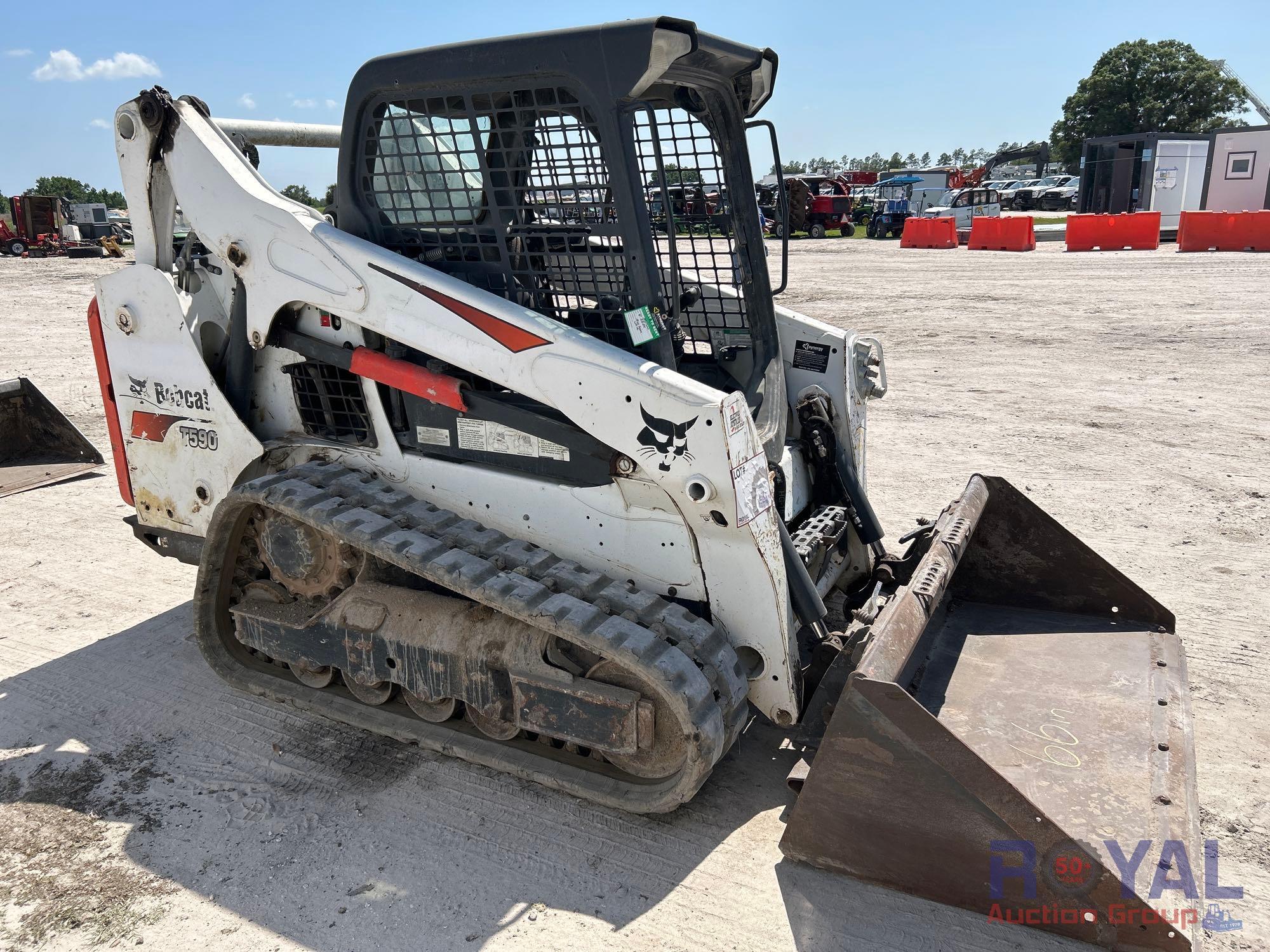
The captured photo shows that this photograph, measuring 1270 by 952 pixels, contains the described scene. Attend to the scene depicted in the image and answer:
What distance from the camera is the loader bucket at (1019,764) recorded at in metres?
2.67

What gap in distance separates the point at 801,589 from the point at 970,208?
30172 mm

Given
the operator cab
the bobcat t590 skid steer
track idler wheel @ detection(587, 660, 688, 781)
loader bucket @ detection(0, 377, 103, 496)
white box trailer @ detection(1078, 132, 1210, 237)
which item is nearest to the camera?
the bobcat t590 skid steer

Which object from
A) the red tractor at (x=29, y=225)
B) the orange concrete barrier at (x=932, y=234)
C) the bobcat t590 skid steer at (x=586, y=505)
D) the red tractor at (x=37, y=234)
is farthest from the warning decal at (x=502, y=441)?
the red tractor at (x=29, y=225)

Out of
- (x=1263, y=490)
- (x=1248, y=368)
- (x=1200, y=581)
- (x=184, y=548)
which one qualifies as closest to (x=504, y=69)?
(x=184, y=548)

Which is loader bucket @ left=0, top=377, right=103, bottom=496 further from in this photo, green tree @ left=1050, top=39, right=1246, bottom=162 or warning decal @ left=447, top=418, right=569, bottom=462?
green tree @ left=1050, top=39, right=1246, bottom=162

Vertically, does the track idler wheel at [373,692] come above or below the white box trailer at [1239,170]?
below

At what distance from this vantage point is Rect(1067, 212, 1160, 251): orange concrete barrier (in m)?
23.4

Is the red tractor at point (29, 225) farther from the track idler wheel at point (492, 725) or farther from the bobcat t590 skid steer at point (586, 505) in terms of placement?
the track idler wheel at point (492, 725)

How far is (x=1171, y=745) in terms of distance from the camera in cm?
326

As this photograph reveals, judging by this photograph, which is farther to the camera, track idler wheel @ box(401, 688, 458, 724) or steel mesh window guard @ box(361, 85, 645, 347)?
track idler wheel @ box(401, 688, 458, 724)

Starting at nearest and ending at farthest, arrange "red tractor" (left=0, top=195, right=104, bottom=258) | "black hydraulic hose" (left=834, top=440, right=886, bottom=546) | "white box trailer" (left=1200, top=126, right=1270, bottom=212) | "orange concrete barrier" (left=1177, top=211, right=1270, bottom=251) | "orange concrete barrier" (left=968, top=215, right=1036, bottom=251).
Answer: "black hydraulic hose" (left=834, top=440, right=886, bottom=546) → "orange concrete barrier" (left=1177, top=211, right=1270, bottom=251) → "orange concrete barrier" (left=968, top=215, right=1036, bottom=251) → "white box trailer" (left=1200, top=126, right=1270, bottom=212) → "red tractor" (left=0, top=195, right=104, bottom=258)

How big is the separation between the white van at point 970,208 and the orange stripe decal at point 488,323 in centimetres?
2918

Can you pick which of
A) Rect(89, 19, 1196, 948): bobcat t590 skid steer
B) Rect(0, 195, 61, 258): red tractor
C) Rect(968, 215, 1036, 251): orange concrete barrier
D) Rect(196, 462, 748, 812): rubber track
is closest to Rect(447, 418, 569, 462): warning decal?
Rect(89, 19, 1196, 948): bobcat t590 skid steer

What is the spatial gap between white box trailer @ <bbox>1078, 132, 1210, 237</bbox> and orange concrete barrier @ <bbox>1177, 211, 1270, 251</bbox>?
6179 mm
